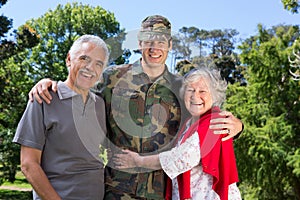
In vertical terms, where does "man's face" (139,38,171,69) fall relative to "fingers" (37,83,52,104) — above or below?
above

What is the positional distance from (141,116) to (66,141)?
0.52 meters

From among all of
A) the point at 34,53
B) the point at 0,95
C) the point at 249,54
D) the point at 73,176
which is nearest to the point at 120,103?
the point at 73,176

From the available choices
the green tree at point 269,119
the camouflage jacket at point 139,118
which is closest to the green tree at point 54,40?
the green tree at point 269,119

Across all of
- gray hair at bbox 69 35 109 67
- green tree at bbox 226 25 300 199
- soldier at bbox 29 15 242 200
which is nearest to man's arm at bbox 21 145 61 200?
soldier at bbox 29 15 242 200

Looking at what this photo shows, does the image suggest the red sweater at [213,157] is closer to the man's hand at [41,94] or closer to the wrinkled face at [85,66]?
the wrinkled face at [85,66]

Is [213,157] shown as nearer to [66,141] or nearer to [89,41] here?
[66,141]

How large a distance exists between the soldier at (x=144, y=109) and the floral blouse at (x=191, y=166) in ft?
0.39

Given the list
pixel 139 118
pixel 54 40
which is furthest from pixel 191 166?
pixel 54 40

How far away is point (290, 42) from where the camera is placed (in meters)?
20.4

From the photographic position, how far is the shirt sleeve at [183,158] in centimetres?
274

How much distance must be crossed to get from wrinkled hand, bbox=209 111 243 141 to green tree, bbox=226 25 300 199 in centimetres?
1521

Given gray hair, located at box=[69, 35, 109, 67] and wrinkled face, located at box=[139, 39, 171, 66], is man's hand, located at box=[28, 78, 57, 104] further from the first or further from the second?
wrinkled face, located at box=[139, 39, 171, 66]

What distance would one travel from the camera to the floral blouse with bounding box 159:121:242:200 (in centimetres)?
275

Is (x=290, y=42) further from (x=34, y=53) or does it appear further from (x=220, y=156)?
(x=220, y=156)
